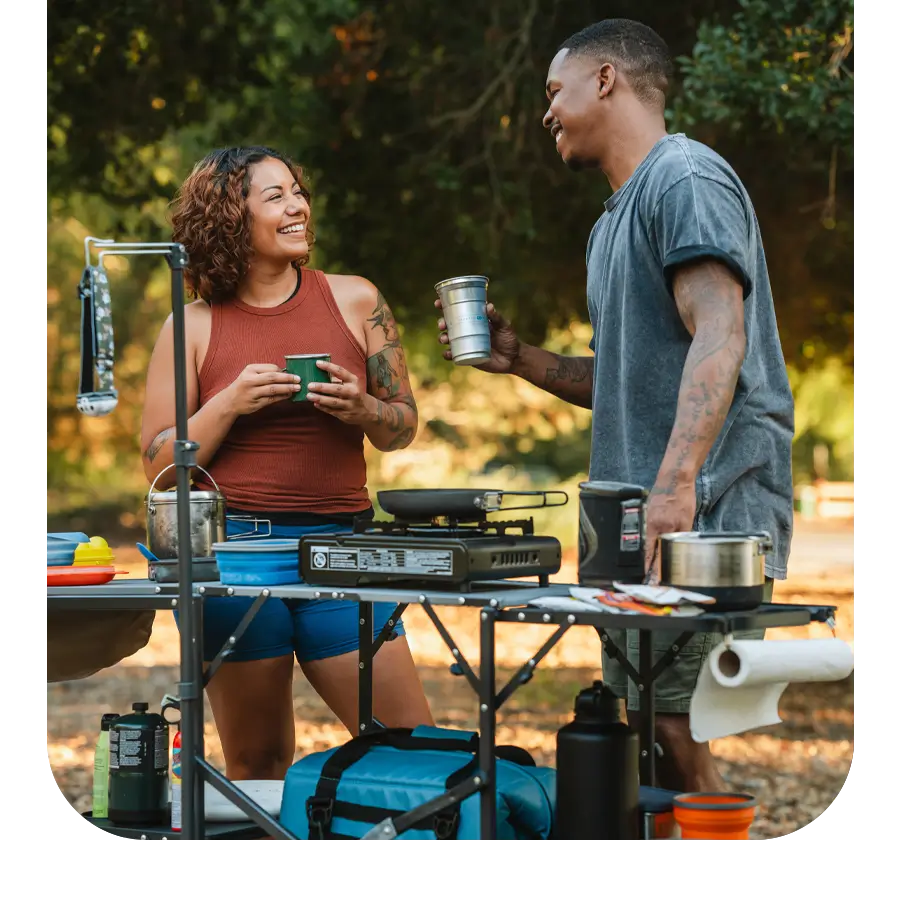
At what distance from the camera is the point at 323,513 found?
3180 millimetres

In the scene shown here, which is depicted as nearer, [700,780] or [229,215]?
[700,780]

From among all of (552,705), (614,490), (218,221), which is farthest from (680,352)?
(552,705)

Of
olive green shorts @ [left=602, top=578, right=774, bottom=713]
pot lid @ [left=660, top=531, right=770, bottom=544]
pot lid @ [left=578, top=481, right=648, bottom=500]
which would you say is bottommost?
olive green shorts @ [left=602, top=578, right=774, bottom=713]

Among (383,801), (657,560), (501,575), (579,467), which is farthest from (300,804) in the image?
(579,467)

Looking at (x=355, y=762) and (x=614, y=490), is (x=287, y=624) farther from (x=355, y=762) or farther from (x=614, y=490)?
(x=614, y=490)

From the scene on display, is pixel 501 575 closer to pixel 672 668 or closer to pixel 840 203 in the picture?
pixel 672 668

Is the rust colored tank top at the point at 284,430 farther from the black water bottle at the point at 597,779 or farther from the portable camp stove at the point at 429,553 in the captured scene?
the black water bottle at the point at 597,779

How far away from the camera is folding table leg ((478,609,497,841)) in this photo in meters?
2.41

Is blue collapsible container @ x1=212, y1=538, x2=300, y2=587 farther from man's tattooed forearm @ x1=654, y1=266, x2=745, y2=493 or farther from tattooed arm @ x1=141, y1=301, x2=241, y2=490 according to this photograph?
man's tattooed forearm @ x1=654, y1=266, x2=745, y2=493

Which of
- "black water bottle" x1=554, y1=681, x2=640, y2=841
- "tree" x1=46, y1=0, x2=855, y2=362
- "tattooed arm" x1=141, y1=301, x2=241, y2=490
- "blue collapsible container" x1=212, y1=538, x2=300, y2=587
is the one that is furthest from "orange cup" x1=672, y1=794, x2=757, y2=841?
"tree" x1=46, y1=0, x2=855, y2=362

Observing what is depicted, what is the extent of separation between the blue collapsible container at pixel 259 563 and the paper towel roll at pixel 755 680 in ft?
2.73

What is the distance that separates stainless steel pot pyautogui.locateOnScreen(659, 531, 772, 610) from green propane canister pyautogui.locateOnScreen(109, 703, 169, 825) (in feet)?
4.26

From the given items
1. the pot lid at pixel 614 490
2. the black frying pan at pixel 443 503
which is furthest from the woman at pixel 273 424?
the pot lid at pixel 614 490

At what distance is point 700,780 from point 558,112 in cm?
141
